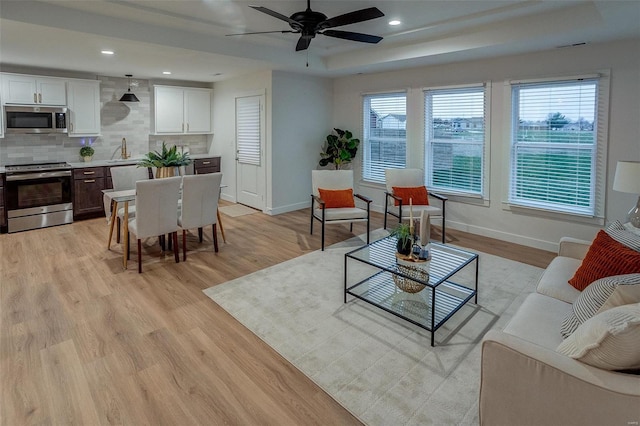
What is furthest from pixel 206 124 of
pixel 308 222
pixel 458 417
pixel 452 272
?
pixel 458 417

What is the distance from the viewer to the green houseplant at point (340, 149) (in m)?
6.81

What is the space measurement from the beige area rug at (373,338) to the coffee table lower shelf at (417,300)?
0.08 meters

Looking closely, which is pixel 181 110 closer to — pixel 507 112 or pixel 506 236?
pixel 507 112

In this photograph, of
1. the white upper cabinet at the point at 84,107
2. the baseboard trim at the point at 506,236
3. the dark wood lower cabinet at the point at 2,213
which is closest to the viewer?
the baseboard trim at the point at 506,236

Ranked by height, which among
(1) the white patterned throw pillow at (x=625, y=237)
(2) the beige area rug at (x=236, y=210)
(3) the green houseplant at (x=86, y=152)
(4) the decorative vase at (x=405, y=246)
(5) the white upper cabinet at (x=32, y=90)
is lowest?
(2) the beige area rug at (x=236, y=210)

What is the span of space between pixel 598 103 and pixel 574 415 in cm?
412

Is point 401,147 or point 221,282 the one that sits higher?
point 401,147

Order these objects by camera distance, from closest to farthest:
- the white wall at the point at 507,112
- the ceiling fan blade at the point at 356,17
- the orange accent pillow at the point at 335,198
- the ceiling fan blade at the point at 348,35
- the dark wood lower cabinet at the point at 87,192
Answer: the ceiling fan blade at the point at 356,17, the ceiling fan blade at the point at 348,35, the white wall at the point at 507,112, the orange accent pillow at the point at 335,198, the dark wood lower cabinet at the point at 87,192

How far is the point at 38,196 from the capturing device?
224 inches

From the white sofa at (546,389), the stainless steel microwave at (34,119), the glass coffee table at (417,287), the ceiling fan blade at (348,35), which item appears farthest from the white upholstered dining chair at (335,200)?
the stainless steel microwave at (34,119)

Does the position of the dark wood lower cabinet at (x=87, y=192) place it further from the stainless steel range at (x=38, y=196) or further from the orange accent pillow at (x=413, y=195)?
the orange accent pillow at (x=413, y=195)

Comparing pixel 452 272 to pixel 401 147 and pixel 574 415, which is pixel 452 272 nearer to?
pixel 574 415

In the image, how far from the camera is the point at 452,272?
303cm

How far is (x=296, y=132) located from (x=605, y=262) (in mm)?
5297
